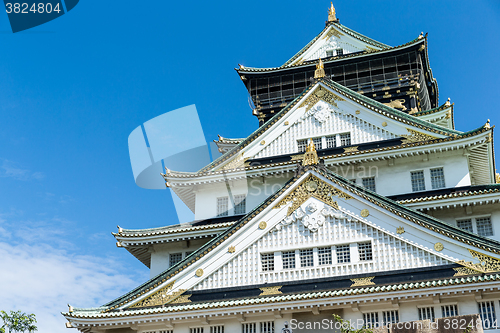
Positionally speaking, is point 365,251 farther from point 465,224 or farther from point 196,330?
point 196,330

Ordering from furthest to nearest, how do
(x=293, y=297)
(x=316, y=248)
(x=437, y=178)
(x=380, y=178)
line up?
1. (x=380, y=178)
2. (x=437, y=178)
3. (x=316, y=248)
4. (x=293, y=297)

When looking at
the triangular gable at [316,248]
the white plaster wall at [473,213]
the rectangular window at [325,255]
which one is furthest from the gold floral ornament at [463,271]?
the white plaster wall at [473,213]

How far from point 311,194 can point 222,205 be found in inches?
310

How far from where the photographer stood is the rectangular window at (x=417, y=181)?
26.4 meters

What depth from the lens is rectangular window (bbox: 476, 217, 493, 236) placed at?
23.8m

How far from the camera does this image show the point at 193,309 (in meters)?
20.4

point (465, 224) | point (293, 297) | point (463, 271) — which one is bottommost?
point (293, 297)

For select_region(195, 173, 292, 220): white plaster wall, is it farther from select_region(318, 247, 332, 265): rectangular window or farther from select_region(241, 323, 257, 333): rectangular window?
select_region(241, 323, 257, 333): rectangular window

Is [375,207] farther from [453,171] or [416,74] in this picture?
[416,74]

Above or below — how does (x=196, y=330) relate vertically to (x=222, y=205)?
below

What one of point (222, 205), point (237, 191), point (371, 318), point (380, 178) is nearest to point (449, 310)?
point (371, 318)

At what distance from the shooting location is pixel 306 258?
2150 cm

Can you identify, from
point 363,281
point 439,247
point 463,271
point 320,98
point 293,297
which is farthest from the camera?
point 320,98

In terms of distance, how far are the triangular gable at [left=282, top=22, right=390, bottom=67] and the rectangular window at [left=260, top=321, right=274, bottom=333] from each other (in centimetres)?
2236
